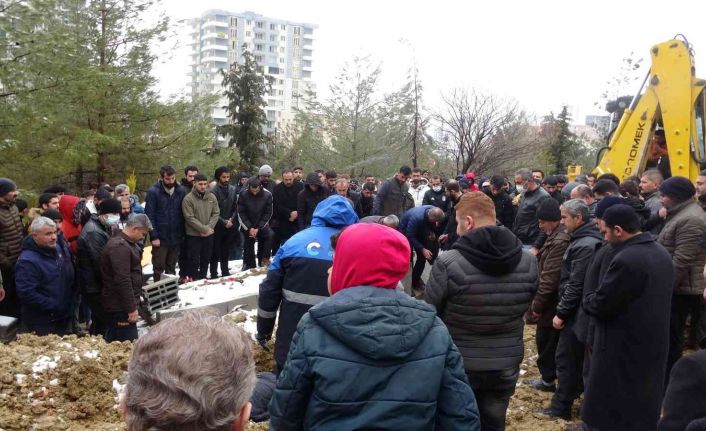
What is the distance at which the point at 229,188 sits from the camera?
1109 centimetres

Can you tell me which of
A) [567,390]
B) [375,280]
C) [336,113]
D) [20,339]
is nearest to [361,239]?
[375,280]

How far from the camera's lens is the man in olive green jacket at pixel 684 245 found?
223 inches

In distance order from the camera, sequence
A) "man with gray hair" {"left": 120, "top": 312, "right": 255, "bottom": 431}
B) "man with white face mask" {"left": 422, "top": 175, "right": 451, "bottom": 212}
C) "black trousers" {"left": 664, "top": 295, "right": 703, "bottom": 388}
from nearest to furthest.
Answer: "man with gray hair" {"left": 120, "top": 312, "right": 255, "bottom": 431} → "black trousers" {"left": 664, "top": 295, "right": 703, "bottom": 388} → "man with white face mask" {"left": 422, "top": 175, "right": 451, "bottom": 212}

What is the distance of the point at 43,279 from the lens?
232 inches

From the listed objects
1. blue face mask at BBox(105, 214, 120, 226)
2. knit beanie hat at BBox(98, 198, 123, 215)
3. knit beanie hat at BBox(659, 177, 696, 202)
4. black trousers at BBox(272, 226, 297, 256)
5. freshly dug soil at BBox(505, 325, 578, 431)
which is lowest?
freshly dug soil at BBox(505, 325, 578, 431)

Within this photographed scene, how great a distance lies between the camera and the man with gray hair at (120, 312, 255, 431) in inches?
Result: 56.2

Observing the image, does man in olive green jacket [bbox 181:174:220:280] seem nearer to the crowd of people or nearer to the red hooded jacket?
the crowd of people

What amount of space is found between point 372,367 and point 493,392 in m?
2.06

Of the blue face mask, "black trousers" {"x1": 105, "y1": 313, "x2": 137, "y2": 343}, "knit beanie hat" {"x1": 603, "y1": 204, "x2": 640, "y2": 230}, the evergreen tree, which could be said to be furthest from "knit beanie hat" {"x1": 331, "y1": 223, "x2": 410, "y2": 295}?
the evergreen tree

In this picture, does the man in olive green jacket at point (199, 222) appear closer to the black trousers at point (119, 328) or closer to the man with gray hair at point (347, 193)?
the man with gray hair at point (347, 193)

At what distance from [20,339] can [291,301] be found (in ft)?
10.1

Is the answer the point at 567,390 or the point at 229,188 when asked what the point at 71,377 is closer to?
the point at 567,390

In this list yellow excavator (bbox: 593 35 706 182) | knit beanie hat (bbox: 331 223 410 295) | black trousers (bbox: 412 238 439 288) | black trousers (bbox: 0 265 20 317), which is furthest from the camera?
yellow excavator (bbox: 593 35 706 182)

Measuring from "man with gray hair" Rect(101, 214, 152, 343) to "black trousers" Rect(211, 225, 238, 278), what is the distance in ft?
15.3
